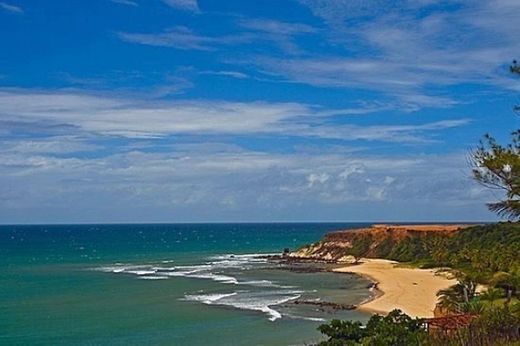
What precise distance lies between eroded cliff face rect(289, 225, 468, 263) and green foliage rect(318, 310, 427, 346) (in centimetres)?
5730

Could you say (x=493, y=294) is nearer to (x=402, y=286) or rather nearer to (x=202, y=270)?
(x=402, y=286)

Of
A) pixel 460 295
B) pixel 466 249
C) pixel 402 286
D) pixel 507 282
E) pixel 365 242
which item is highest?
pixel 466 249

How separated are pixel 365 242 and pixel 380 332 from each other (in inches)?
2587

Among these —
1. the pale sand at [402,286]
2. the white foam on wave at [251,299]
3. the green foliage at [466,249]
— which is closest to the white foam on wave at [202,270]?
the white foam on wave at [251,299]

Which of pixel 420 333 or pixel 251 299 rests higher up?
pixel 420 333

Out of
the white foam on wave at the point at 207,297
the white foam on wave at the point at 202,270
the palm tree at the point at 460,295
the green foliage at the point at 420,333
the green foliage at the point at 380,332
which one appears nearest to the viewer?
the green foliage at the point at 380,332

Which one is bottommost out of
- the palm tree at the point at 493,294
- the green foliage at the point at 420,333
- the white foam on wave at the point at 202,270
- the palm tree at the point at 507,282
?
the white foam on wave at the point at 202,270

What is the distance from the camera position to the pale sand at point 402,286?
38991mm

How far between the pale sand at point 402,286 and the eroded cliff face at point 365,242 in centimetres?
509

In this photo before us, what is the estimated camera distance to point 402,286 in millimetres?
49938

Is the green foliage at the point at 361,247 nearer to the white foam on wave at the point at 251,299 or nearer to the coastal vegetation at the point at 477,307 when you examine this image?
the white foam on wave at the point at 251,299

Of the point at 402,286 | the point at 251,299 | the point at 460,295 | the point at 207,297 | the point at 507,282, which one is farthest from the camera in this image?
the point at 402,286

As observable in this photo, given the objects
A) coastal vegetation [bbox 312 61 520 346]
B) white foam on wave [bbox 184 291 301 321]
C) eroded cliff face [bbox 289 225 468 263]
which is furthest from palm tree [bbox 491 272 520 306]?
eroded cliff face [bbox 289 225 468 263]

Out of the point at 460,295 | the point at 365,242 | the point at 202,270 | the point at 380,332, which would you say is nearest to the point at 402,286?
the point at 202,270
